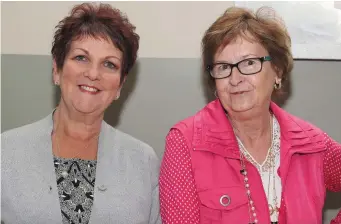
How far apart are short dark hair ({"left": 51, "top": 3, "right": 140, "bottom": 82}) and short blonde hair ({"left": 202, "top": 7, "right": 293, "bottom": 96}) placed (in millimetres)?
336

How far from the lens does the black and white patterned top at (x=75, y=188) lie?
1.63 metres

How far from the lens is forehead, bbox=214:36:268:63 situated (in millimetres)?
1686

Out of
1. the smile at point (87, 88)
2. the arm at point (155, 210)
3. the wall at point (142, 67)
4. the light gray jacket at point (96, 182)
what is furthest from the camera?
the wall at point (142, 67)

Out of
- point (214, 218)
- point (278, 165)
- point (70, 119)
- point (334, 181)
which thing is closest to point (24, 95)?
point (70, 119)

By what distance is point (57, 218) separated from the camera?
158 cm

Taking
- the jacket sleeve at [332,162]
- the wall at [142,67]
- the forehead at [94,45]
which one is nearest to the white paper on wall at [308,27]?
the wall at [142,67]

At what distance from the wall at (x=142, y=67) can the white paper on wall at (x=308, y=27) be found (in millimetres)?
63

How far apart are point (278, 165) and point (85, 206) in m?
0.81

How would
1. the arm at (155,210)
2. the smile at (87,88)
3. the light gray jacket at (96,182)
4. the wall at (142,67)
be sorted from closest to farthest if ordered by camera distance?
the light gray jacket at (96,182)
the smile at (87,88)
the arm at (155,210)
the wall at (142,67)

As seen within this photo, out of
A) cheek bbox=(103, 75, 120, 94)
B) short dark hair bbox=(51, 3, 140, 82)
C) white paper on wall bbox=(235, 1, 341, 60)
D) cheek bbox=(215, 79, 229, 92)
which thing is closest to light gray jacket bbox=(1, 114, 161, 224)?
cheek bbox=(103, 75, 120, 94)

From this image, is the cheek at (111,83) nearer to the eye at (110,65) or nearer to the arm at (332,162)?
the eye at (110,65)

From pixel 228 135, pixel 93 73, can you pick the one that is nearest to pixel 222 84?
pixel 228 135

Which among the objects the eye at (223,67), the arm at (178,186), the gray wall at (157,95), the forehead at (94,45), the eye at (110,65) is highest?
the forehead at (94,45)

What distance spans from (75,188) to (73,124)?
267 millimetres
